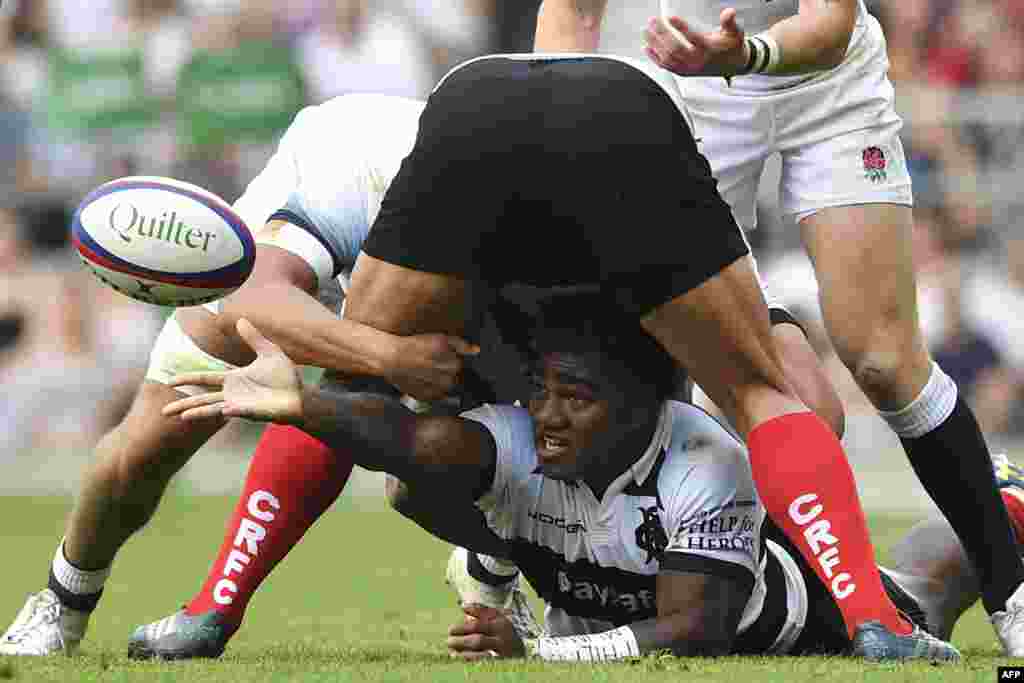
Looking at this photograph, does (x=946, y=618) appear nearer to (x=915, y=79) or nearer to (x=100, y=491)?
(x=100, y=491)

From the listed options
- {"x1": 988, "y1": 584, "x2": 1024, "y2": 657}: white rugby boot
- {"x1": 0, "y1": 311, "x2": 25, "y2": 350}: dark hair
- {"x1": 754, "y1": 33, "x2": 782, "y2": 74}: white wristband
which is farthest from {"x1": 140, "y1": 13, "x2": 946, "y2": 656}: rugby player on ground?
{"x1": 0, "y1": 311, "x2": 25, "y2": 350}: dark hair

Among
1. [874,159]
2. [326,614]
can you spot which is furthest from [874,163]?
[326,614]

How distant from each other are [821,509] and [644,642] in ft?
1.61

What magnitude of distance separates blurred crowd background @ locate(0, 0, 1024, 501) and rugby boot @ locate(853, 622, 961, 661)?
743 centimetres

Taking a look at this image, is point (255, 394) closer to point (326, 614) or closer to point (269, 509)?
point (269, 509)

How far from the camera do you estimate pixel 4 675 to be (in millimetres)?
4496

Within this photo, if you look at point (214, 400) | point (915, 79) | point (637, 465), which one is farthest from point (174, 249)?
point (915, 79)

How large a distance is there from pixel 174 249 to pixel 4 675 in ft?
3.39

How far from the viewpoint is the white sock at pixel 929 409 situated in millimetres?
5305

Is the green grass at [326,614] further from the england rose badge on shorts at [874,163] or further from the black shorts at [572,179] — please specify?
the england rose badge on shorts at [874,163]

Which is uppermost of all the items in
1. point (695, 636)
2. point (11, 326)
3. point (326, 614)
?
point (695, 636)

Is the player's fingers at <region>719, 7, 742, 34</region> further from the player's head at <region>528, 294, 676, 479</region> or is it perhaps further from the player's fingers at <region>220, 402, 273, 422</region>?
the player's fingers at <region>220, 402, 273, 422</region>

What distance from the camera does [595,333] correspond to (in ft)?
16.0

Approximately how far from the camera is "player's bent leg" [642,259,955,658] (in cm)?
459
